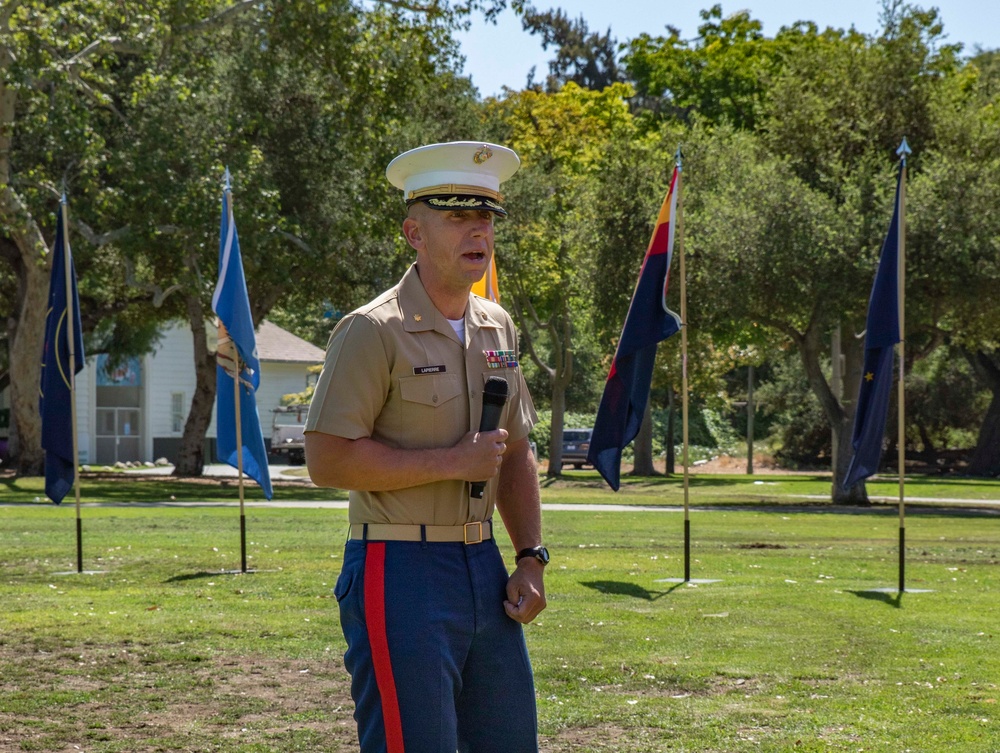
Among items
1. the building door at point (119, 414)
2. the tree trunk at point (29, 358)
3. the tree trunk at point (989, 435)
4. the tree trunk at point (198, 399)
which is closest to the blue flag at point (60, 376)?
the tree trunk at point (29, 358)

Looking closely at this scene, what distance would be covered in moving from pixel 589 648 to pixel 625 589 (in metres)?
3.47

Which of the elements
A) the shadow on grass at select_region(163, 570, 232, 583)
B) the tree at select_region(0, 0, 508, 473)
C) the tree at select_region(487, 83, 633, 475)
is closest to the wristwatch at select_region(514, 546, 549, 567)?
the shadow on grass at select_region(163, 570, 232, 583)

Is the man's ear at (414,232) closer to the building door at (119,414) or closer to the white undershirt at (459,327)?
the white undershirt at (459,327)

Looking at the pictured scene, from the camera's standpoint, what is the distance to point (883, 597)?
12.5 meters

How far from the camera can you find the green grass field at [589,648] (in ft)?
23.1

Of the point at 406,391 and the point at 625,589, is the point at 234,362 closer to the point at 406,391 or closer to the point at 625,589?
the point at 625,589

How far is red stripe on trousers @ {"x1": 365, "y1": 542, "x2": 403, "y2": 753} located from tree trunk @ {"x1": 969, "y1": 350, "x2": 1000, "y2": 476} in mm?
48503

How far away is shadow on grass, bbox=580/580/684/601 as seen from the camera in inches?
493

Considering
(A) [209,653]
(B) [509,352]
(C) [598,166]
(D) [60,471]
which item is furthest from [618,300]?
(B) [509,352]

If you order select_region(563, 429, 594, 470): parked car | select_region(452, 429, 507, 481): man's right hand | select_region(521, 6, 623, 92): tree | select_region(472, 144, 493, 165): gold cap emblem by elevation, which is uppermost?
select_region(521, 6, 623, 92): tree

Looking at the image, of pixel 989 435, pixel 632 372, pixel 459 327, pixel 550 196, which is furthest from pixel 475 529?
pixel 989 435

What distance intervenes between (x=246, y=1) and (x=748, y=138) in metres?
12.2

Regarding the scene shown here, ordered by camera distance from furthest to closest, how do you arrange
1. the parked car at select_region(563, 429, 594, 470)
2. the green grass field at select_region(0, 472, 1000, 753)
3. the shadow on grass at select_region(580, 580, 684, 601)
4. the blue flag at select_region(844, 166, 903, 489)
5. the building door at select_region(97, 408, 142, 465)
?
the parked car at select_region(563, 429, 594, 470), the building door at select_region(97, 408, 142, 465), the blue flag at select_region(844, 166, 903, 489), the shadow on grass at select_region(580, 580, 684, 601), the green grass field at select_region(0, 472, 1000, 753)

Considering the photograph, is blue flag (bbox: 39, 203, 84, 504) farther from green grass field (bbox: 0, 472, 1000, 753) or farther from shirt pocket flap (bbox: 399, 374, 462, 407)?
shirt pocket flap (bbox: 399, 374, 462, 407)
